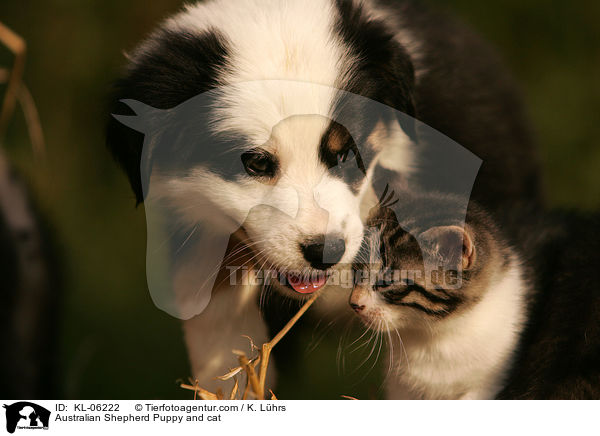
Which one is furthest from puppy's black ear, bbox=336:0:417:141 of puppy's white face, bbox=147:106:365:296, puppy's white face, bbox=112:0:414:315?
puppy's white face, bbox=147:106:365:296

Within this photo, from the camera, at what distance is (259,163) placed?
111cm

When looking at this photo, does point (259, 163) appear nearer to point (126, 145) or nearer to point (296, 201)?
point (296, 201)

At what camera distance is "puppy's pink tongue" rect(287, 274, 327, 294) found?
3.77ft

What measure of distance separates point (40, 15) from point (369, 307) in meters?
0.96

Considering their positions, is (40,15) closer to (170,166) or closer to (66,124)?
(66,124)

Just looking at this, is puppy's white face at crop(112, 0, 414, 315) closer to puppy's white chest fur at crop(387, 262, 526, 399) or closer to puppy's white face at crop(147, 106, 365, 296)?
puppy's white face at crop(147, 106, 365, 296)

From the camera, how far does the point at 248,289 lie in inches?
50.1

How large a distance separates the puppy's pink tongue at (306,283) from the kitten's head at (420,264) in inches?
2.6

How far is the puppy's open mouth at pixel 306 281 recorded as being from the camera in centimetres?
114
